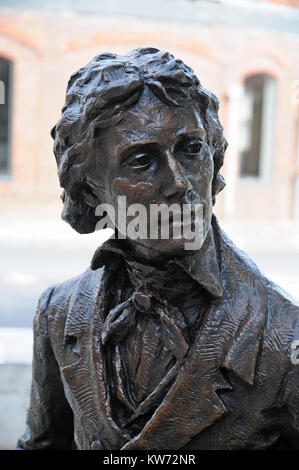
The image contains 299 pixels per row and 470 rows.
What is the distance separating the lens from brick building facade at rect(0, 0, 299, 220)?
12906mm

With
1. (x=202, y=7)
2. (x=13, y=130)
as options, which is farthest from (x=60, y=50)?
(x=202, y=7)

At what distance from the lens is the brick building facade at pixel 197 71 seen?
12906 mm

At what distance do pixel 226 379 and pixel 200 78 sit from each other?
1308 centimetres

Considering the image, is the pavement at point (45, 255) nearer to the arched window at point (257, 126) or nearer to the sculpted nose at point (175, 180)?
the arched window at point (257, 126)

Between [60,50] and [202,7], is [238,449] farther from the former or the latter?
[202,7]

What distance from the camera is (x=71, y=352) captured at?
1.53 m

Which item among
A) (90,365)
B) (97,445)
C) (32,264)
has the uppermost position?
(90,365)

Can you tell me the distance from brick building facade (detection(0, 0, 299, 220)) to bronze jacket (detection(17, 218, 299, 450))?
39.2 feet

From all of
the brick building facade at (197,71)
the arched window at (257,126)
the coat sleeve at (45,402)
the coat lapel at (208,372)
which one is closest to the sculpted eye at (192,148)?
the coat lapel at (208,372)

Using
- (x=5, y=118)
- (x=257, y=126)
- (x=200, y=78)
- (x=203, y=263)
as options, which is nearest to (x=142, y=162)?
(x=203, y=263)

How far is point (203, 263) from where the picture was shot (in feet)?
4.44

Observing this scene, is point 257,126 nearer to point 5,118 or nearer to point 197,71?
point 197,71

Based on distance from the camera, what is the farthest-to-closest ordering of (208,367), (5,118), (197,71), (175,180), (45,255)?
1. (197,71)
2. (5,118)
3. (45,255)
4. (208,367)
5. (175,180)

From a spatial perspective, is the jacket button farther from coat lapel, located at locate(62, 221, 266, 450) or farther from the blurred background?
the blurred background
